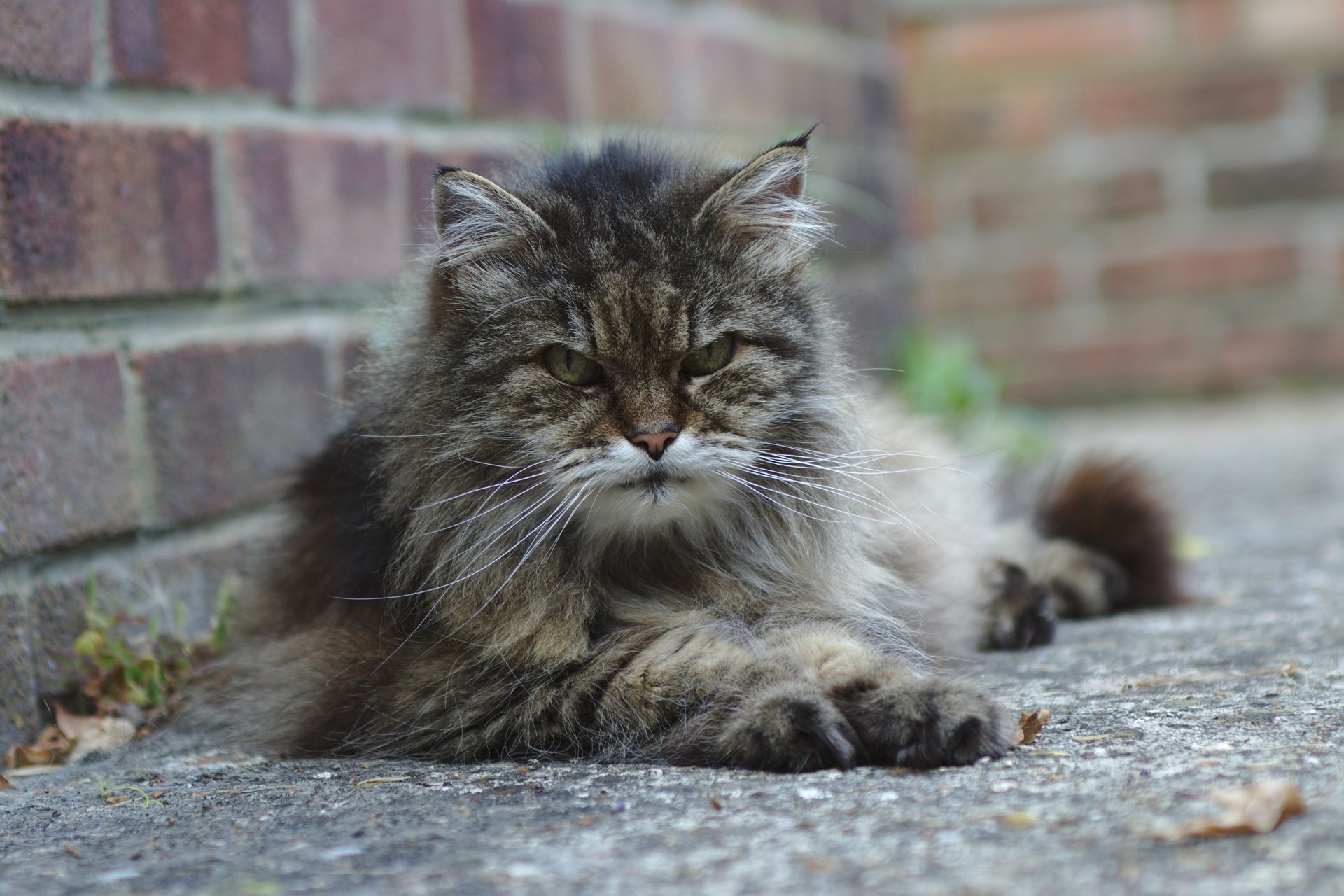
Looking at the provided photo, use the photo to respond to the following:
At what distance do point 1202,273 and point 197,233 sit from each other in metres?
5.45

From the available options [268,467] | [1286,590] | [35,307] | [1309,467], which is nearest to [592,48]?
[268,467]

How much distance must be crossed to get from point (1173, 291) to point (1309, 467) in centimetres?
173

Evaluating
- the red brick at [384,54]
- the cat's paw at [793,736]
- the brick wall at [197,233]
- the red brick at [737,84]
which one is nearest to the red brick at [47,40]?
the brick wall at [197,233]

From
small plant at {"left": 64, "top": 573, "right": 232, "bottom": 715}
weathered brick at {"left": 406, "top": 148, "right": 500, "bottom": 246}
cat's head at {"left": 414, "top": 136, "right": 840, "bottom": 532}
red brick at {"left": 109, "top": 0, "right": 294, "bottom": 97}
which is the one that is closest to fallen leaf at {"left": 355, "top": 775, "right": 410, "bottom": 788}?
cat's head at {"left": 414, "top": 136, "right": 840, "bottom": 532}

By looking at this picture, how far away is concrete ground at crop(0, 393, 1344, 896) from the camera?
1.68m

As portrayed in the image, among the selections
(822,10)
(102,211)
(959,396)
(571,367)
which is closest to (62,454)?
(102,211)

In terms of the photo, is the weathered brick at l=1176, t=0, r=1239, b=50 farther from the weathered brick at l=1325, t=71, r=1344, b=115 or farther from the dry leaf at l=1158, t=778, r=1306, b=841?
the dry leaf at l=1158, t=778, r=1306, b=841

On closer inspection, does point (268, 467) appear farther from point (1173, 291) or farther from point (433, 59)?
point (1173, 291)

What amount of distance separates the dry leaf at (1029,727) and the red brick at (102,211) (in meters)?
2.05

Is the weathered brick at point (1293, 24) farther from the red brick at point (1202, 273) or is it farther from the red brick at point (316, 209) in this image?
→ the red brick at point (316, 209)

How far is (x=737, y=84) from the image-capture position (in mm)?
5441

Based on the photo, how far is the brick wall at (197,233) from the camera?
2.73m

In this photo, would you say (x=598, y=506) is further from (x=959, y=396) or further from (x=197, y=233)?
(x=959, y=396)

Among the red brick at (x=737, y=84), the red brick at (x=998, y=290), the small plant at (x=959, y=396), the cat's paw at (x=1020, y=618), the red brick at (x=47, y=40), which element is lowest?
the cat's paw at (x=1020, y=618)
